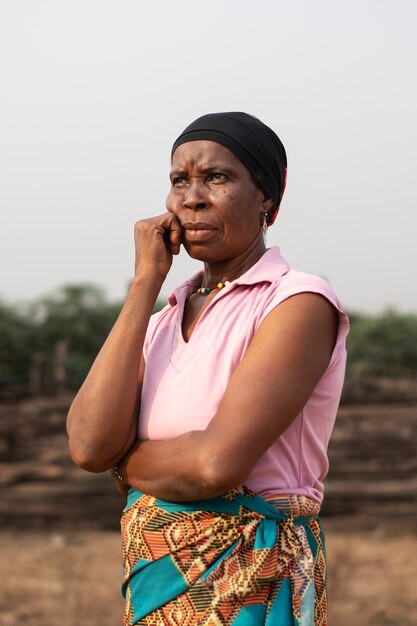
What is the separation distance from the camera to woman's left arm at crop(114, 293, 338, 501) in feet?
5.48

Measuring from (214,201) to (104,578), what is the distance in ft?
23.9

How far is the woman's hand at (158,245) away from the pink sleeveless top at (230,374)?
17 centimetres

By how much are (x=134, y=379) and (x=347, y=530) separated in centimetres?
959

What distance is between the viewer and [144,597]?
5.89 feet

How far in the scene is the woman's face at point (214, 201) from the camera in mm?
1919

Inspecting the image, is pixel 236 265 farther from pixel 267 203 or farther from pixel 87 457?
pixel 87 457

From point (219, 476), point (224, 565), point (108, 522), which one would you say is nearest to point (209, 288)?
point (219, 476)

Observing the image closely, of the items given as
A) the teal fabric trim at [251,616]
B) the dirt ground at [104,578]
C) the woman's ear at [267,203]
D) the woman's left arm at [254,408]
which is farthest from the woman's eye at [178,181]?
the dirt ground at [104,578]

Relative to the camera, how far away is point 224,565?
172 cm

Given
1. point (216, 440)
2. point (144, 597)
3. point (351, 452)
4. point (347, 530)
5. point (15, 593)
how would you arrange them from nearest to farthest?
point (216, 440)
point (144, 597)
point (15, 593)
point (347, 530)
point (351, 452)

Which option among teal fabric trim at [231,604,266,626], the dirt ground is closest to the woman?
teal fabric trim at [231,604,266,626]

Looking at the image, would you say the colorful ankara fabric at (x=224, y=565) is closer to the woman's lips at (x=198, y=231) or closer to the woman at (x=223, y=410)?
the woman at (x=223, y=410)

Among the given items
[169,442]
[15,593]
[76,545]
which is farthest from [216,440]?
[76,545]

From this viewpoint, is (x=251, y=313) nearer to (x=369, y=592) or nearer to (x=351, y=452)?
(x=369, y=592)
